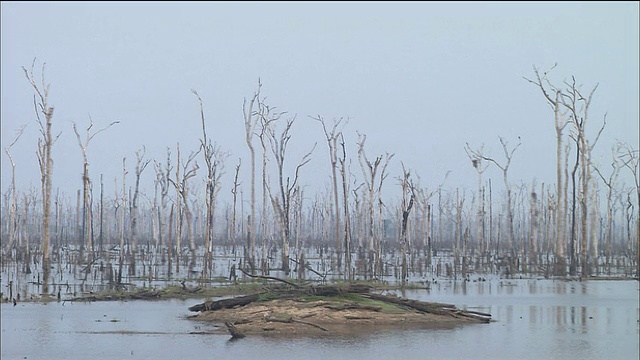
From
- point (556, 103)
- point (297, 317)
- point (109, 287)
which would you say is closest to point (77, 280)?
point (109, 287)

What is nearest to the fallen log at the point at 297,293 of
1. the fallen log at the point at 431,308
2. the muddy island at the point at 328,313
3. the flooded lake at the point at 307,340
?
the muddy island at the point at 328,313

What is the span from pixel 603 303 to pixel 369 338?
32.7 ft

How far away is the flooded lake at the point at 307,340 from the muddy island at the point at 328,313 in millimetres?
637

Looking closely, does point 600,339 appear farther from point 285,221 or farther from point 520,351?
point 285,221

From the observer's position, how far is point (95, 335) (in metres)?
15.2

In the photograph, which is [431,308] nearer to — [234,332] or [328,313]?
[328,313]

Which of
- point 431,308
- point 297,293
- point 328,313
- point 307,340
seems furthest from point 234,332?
point 431,308

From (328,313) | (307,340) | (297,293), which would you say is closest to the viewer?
(307,340)

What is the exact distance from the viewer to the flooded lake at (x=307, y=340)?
13.4m

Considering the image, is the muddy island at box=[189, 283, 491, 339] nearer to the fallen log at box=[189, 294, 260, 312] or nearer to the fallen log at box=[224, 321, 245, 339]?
the fallen log at box=[189, 294, 260, 312]

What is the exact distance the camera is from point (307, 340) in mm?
15156

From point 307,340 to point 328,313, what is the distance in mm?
2314

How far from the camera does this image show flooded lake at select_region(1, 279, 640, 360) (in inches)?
529

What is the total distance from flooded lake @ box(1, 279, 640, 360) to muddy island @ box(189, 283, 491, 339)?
64 cm
